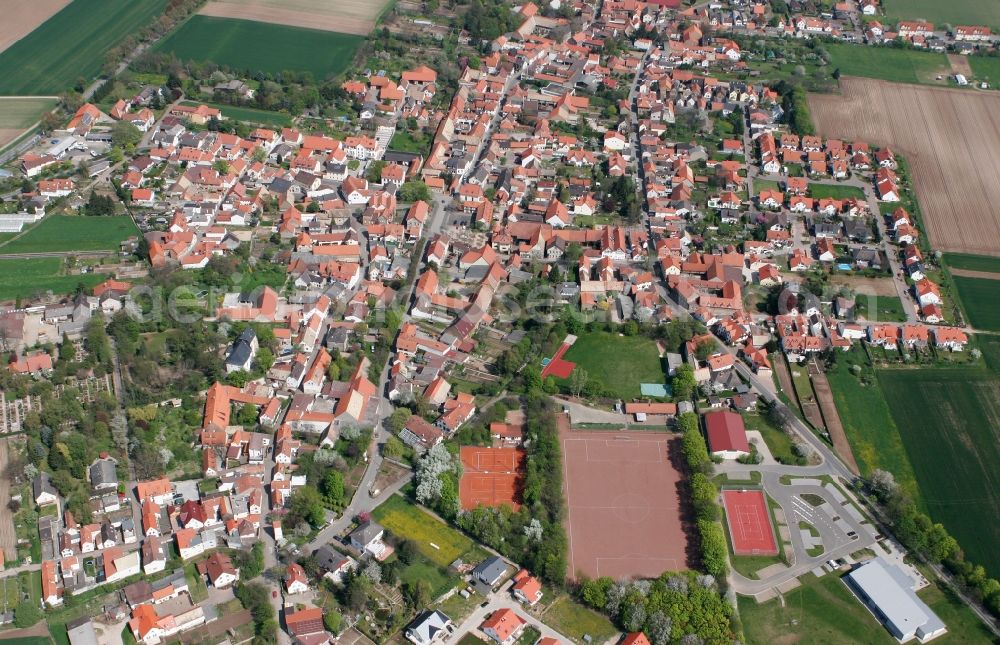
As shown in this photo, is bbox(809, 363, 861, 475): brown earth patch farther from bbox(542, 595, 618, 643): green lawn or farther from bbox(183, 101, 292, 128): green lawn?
bbox(183, 101, 292, 128): green lawn

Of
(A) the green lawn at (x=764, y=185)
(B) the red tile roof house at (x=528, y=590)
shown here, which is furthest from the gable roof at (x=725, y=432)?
(A) the green lawn at (x=764, y=185)

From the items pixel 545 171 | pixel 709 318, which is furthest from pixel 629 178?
pixel 709 318

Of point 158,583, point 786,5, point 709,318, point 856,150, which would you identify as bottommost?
point 158,583

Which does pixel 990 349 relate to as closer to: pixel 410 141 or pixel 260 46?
pixel 410 141

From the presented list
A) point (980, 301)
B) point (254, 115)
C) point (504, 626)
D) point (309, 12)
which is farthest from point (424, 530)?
point (309, 12)

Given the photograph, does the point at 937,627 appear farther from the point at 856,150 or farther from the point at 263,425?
the point at 856,150

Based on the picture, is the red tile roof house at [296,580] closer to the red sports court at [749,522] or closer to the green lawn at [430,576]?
the green lawn at [430,576]
